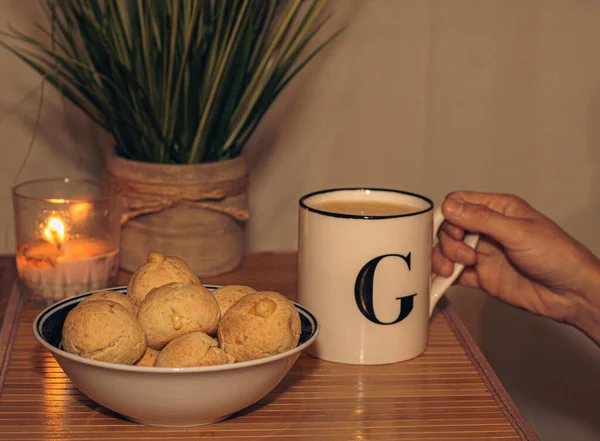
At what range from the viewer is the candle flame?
2.91ft

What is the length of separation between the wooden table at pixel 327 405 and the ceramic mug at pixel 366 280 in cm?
2

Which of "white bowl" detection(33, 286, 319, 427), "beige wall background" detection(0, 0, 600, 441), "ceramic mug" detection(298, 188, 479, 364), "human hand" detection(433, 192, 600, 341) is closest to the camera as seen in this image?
"white bowl" detection(33, 286, 319, 427)

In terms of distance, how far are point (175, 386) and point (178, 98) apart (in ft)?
1.35

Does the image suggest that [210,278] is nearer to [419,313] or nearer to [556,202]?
[419,313]

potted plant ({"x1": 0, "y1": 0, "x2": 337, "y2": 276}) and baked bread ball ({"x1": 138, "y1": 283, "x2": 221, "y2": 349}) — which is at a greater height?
potted plant ({"x1": 0, "y1": 0, "x2": 337, "y2": 276})

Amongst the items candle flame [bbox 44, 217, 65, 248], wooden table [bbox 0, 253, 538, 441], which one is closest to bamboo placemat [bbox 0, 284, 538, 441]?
wooden table [bbox 0, 253, 538, 441]

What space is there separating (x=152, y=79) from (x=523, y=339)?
0.75m

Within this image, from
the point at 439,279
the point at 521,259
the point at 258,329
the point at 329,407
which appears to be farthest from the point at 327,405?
the point at 521,259

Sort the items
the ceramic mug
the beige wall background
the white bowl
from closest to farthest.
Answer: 1. the white bowl
2. the ceramic mug
3. the beige wall background

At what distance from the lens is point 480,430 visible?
66 centimetres

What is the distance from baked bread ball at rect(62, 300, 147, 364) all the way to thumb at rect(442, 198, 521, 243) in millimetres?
352

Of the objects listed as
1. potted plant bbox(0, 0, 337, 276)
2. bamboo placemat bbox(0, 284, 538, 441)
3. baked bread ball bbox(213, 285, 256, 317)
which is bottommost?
bamboo placemat bbox(0, 284, 538, 441)

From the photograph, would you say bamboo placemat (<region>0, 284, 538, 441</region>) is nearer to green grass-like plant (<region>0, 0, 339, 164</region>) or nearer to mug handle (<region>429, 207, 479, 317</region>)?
mug handle (<region>429, 207, 479, 317</region>)

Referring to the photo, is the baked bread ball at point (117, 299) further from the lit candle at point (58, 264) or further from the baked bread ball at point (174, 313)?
the lit candle at point (58, 264)
